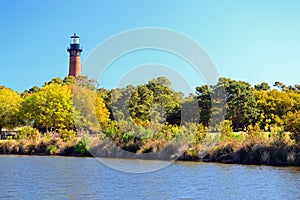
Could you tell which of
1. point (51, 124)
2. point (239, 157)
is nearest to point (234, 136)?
point (239, 157)

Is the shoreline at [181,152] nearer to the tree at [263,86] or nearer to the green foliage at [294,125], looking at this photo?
the green foliage at [294,125]

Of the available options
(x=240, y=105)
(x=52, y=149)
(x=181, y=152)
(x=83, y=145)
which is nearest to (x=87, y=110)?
(x=52, y=149)

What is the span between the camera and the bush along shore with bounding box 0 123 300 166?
91.6 ft

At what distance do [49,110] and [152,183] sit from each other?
102 feet

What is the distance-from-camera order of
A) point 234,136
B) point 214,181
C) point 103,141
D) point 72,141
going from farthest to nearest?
point 72,141
point 103,141
point 234,136
point 214,181

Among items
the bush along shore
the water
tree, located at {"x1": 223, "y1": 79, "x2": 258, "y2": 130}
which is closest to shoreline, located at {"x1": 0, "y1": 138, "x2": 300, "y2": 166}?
the bush along shore

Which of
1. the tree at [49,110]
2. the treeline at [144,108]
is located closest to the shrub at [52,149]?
the treeline at [144,108]

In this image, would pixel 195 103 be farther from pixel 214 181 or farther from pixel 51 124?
pixel 214 181

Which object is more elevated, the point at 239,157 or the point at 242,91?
the point at 242,91

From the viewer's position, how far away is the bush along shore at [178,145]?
91.6 ft

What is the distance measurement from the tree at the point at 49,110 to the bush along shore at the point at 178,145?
8827mm

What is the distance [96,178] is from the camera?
68.5 feet

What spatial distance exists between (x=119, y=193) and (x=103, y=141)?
60.2 ft

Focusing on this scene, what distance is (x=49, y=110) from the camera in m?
48.4
